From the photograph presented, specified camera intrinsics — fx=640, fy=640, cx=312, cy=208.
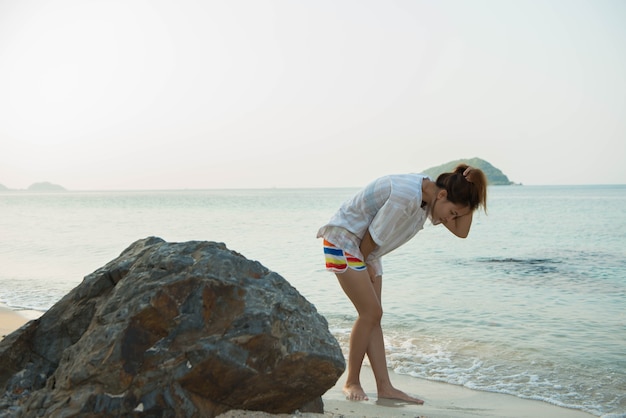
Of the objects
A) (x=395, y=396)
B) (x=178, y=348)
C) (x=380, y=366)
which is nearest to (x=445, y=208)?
(x=380, y=366)

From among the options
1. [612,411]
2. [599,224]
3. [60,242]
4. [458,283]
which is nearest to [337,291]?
[458,283]

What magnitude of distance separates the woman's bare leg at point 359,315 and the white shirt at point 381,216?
176 millimetres

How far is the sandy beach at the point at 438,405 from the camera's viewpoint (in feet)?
13.4

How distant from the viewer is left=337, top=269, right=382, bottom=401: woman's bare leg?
4.30 metres

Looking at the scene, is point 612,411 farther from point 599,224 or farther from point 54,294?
point 599,224

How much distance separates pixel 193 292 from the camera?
304cm

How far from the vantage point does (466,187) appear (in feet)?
13.7

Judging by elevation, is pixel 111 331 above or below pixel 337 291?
above

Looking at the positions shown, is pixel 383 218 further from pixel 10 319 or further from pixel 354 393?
pixel 10 319

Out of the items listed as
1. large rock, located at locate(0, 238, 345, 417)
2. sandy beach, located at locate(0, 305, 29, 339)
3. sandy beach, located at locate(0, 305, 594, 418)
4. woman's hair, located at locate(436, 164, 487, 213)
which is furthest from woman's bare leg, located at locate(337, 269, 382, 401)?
sandy beach, located at locate(0, 305, 29, 339)

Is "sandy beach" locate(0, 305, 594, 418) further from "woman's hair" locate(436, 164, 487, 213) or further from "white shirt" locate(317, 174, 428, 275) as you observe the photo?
"woman's hair" locate(436, 164, 487, 213)

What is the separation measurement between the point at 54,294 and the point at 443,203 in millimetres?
7639

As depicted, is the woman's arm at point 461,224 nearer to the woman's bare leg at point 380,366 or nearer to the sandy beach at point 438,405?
the woman's bare leg at point 380,366

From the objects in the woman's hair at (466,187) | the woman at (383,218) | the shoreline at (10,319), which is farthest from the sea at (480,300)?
the woman's hair at (466,187)
